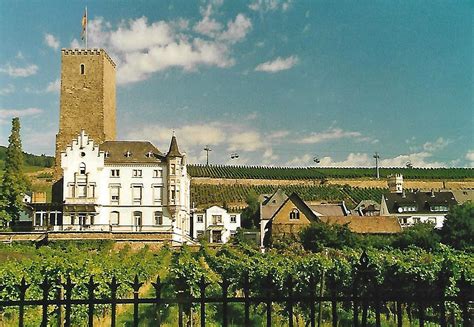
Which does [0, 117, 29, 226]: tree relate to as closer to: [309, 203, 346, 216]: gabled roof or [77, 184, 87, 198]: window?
[77, 184, 87, 198]: window

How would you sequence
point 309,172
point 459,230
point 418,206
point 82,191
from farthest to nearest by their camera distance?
1. point 309,172
2. point 418,206
3. point 82,191
4. point 459,230

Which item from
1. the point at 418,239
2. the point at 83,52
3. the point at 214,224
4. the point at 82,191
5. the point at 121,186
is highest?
the point at 83,52

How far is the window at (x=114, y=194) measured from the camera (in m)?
52.3

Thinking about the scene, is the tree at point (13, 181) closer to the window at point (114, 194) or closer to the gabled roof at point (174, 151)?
the window at point (114, 194)

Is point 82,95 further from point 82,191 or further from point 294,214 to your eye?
point 294,214

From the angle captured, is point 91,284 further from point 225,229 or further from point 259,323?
point 225,229

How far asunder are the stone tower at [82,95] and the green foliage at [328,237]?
77.5ft

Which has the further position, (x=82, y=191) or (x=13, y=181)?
(x=13, y=181)

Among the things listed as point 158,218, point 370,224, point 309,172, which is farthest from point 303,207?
Answer: point 309,172

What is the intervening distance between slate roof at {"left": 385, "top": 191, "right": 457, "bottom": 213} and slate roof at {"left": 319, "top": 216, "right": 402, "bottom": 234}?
47.1 feet

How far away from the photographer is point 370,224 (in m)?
56.4

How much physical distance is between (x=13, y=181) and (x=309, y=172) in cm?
7245

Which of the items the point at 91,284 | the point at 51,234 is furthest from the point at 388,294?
the point at 51,234

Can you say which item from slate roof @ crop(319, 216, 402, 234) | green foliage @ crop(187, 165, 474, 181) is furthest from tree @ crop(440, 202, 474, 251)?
green foliage @ crop(187, 165, 474, 181)
